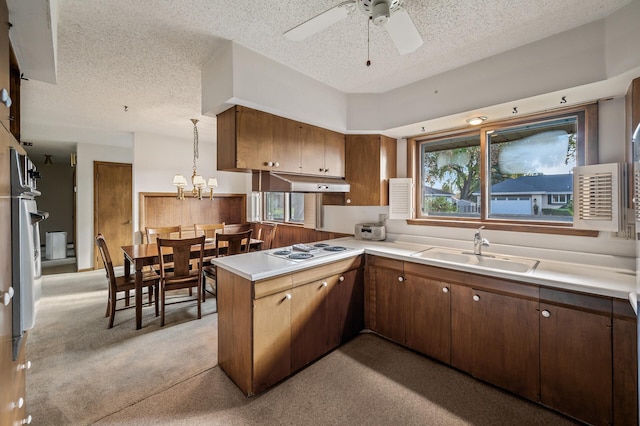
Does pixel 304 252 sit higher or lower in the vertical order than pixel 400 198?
lower

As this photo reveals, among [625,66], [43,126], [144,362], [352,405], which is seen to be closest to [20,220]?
[144,362]

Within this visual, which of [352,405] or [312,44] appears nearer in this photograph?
[352,405]

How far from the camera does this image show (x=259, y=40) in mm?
2127

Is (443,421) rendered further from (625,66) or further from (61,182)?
(61,182)

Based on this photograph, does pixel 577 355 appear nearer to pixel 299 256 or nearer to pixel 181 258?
pixel 299 256

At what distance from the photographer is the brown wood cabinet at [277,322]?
1.91 meters

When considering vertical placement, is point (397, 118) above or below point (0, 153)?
above

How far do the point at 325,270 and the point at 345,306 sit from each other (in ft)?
1.57

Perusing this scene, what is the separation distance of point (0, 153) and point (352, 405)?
2.17 m

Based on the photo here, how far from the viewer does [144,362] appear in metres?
2.35

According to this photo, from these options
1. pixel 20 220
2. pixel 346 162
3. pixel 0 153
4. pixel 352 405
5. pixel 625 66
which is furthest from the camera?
pixel 346 162

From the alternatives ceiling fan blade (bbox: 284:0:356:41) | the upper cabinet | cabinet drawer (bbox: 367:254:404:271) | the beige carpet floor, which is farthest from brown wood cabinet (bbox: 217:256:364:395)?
ceiling fan blade (bbox: 284:0:356:41)

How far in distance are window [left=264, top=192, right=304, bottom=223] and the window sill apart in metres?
2.23

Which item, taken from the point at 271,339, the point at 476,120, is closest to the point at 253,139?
the point at 271,339
